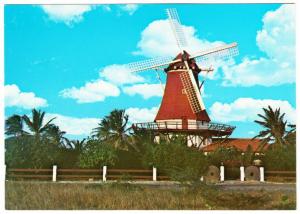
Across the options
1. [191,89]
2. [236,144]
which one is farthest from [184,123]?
[236,144]

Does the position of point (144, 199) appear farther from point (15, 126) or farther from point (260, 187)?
point (15, 126)

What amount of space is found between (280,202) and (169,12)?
39.9ft

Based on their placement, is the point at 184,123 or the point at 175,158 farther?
the point at 184,123

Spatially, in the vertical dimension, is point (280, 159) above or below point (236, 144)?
below

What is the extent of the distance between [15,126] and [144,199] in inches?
518

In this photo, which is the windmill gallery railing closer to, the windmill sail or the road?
the windmill sail

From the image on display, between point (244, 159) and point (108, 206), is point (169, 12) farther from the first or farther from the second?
point (108, 206)

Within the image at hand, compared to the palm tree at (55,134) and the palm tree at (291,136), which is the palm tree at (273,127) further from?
the palm tree at (55,134)

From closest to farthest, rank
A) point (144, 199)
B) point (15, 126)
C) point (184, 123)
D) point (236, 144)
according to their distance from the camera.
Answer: point (144, 199)
point (15, 126)
point (184, 123)
point (236, 144)

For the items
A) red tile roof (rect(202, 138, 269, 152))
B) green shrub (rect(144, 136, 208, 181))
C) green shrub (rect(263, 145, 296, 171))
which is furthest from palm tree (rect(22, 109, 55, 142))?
green shrub (rect(263, 145, 296, 171))

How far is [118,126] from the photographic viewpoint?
36.1 meters

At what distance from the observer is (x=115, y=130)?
120 feet

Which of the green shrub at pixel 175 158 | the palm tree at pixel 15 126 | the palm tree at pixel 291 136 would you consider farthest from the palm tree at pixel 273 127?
the palm tree at pixel 15 126

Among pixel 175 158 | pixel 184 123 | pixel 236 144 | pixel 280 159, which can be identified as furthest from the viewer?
pixel 236 144
